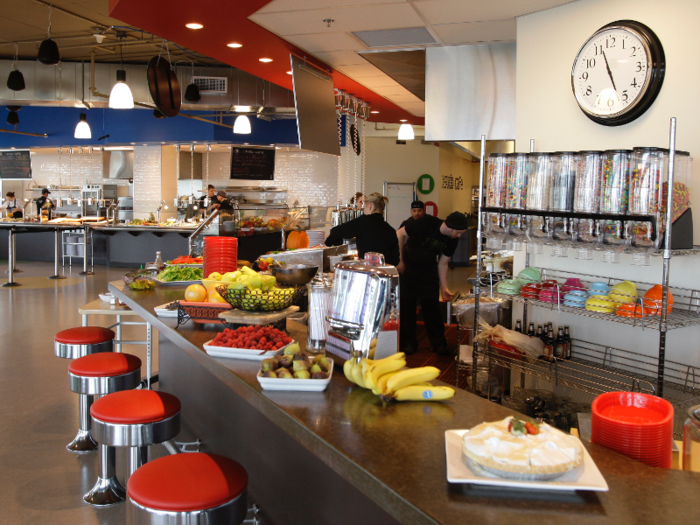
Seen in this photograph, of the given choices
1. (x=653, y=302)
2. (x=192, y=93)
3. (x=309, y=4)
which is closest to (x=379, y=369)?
(x=653, y=302)

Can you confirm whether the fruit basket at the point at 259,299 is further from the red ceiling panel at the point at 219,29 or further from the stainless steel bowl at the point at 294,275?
the red ceiling panel at the point at 219,29

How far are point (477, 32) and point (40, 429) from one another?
15.3 ft

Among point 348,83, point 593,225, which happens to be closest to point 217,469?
point 593,225

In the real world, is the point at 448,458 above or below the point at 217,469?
above

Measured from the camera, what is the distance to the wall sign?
17031 millimetres

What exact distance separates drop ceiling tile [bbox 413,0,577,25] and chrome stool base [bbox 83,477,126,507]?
3.73m

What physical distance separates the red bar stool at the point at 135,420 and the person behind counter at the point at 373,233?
3.49 metres

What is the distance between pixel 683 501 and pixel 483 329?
2.74 m

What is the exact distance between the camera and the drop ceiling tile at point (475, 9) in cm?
410

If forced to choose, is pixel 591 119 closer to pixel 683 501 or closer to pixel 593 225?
pixel 593 225

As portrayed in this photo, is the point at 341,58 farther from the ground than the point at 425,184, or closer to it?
farther from the ground

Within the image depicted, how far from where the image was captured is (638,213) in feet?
8.90

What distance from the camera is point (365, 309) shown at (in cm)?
204

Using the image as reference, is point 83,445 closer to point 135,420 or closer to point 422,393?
point 135,420
